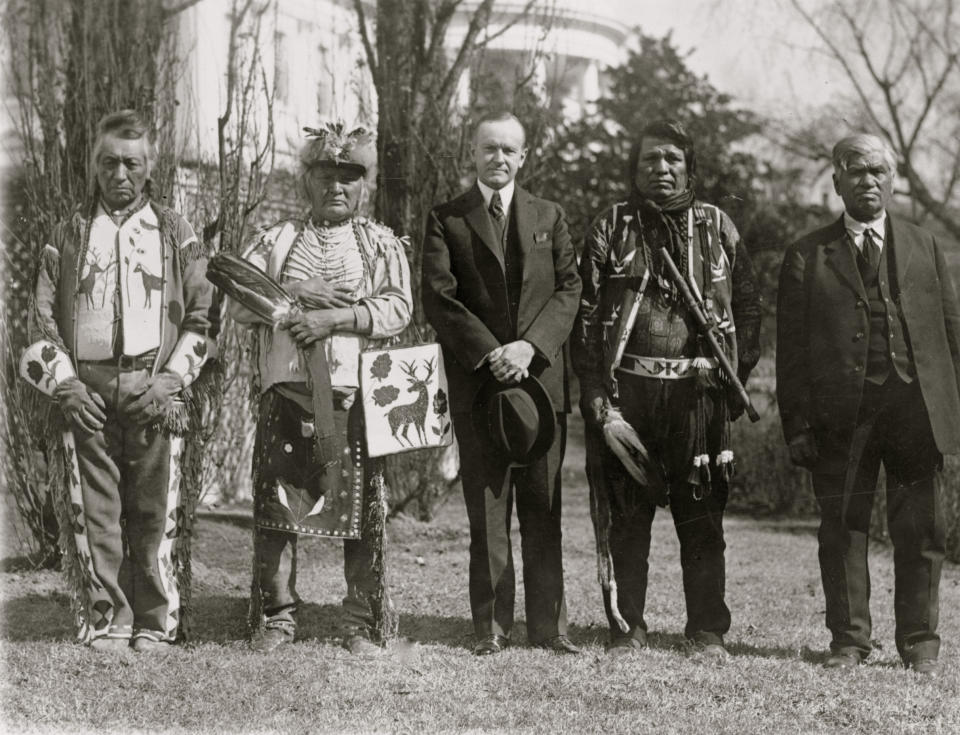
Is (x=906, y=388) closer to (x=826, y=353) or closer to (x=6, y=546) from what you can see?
(x=826, y=353)

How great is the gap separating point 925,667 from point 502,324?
7.60 feet

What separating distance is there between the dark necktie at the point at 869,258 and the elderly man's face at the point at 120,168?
10.3 feet

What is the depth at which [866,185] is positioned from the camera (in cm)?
498

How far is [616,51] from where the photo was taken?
1580 cm

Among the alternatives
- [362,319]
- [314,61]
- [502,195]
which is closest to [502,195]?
[502,195]

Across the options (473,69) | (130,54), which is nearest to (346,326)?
(130,54)

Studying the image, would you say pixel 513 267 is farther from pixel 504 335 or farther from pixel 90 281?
pixel 90 281

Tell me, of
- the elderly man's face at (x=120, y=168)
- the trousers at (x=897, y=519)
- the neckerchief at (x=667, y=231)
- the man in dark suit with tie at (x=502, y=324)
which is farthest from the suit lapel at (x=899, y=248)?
the elderly man's face at (x=120, y=168)

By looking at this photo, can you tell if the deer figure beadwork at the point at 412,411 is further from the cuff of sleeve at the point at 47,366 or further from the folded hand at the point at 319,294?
the cuff of sleeve at the point at 47,366

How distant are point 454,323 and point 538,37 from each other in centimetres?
440

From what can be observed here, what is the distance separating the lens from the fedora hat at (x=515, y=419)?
4.98 meters

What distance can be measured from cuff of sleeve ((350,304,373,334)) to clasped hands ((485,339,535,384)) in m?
0.54

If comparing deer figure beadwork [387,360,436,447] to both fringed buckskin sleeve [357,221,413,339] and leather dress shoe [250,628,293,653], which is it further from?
leather dress shoe [250,628,293,653]

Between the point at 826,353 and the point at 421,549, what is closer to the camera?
the point at 826,353
